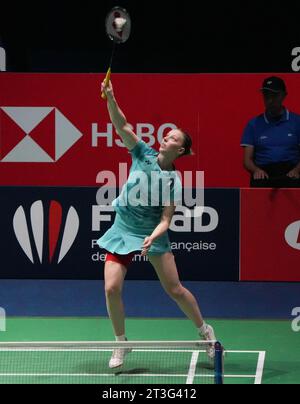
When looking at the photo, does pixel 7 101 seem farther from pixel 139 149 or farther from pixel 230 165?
pixel 139 149

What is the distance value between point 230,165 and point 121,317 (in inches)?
179

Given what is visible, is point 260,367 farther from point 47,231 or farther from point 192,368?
point 47,231

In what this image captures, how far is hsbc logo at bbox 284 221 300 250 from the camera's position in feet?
34.5

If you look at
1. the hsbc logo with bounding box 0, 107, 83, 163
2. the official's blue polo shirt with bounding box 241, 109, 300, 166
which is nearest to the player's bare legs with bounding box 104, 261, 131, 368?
the official's blue polo shirt with bounding box 241, 109, 300, 166

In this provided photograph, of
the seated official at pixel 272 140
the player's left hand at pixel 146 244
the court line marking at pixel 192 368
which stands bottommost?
the court line marking at pixel 192 368

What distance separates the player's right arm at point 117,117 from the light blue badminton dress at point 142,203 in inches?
3.4

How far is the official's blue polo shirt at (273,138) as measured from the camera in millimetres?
11062

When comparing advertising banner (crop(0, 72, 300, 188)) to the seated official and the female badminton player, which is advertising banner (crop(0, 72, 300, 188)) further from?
the female badminton player

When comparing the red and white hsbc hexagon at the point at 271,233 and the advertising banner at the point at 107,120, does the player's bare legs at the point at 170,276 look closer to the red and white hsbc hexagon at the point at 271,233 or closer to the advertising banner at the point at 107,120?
the red and white hsbc hexagon at the point at 271,233

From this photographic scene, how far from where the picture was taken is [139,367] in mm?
7688

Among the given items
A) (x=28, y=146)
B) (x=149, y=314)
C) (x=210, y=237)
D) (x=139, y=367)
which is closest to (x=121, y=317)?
(x=139, y=367)

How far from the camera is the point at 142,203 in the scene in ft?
25.1
